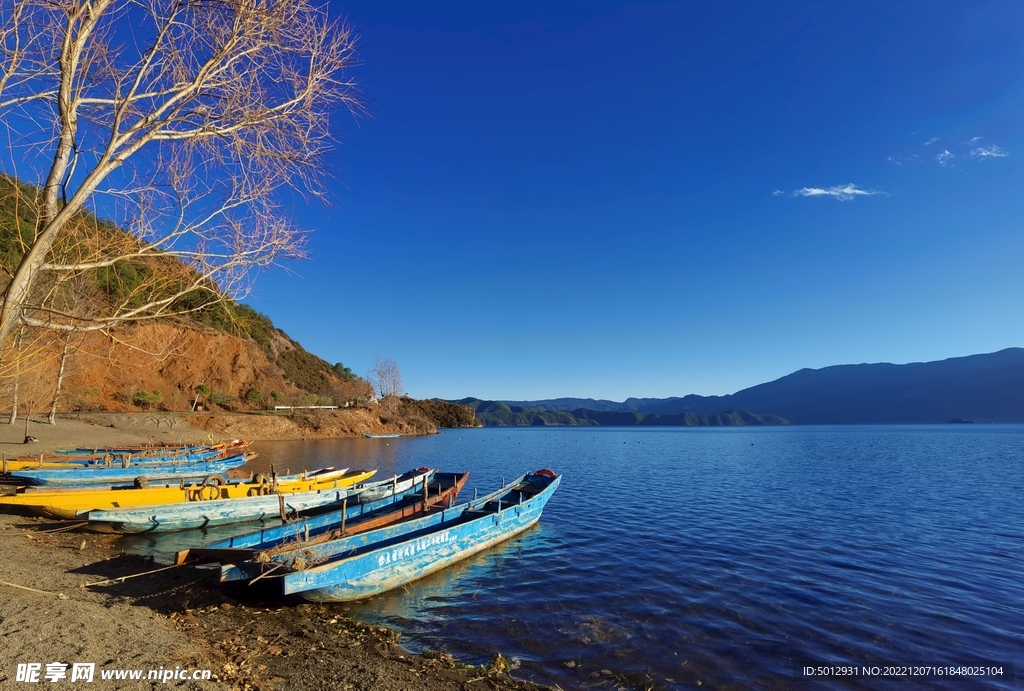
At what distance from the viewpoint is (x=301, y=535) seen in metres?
12.7

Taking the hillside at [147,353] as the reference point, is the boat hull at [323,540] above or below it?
below

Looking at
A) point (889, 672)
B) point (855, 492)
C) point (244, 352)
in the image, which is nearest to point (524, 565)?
point (889, 672)

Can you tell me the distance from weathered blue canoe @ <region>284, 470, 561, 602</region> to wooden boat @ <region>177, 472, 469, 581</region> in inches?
24.0

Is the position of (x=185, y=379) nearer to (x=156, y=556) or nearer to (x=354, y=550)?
(x=156, y=556)

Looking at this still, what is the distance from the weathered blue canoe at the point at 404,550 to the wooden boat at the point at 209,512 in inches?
111

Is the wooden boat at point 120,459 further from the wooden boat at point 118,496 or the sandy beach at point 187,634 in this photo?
the sandy beach at point 187,634

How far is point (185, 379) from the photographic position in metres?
59.1

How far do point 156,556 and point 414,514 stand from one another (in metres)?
6.96

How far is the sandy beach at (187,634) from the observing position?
693 centimetres

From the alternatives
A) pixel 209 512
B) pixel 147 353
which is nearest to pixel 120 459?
pixel 209 512

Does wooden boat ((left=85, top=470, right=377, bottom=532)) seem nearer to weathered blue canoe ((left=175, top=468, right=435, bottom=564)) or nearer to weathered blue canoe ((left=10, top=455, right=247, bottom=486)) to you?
weathered blue canoe ((left=175, top=468, right=435, bottom=564))

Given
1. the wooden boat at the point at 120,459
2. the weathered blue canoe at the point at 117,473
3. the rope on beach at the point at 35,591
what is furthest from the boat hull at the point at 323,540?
the wooden boat at the point at 120,459

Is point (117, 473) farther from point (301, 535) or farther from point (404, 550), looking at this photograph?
point (404, 550)

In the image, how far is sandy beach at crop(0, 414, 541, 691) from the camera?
6.93 m
